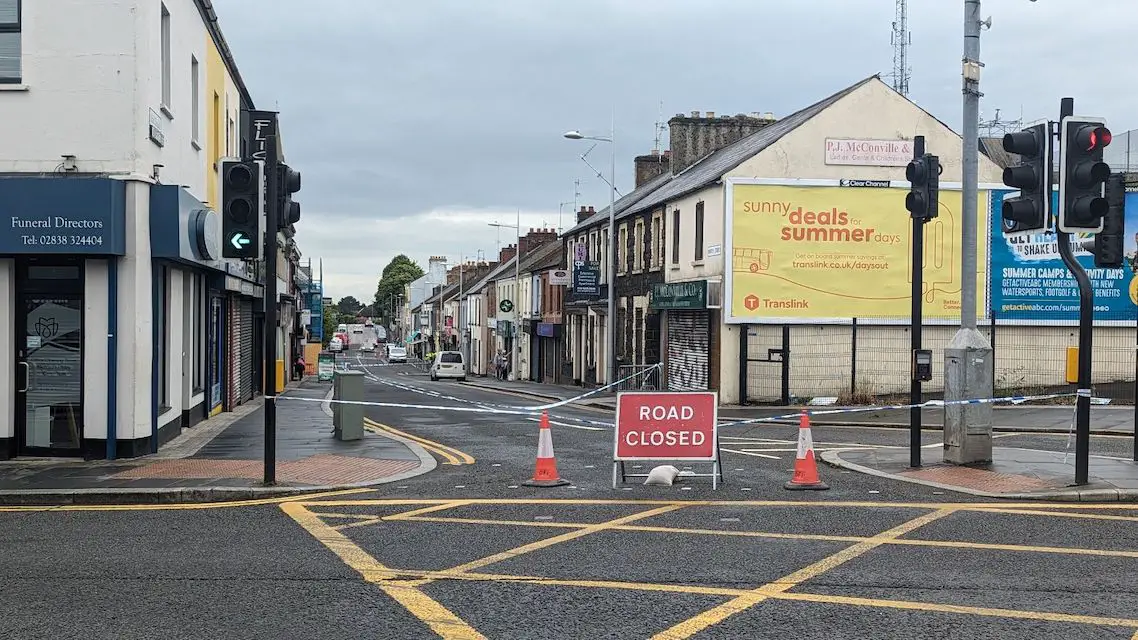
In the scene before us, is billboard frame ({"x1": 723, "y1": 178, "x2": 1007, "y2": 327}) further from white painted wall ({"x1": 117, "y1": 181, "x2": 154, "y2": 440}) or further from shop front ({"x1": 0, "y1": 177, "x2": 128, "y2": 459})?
shop front ({"x1": 0, "y1": 177, "x2": 128, "y2": 459})

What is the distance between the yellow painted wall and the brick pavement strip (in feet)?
25.5

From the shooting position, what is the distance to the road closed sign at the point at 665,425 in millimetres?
12188

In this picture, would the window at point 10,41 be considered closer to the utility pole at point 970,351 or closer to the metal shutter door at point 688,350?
the utility pole at point 970,351

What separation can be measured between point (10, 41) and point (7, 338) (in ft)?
12.1

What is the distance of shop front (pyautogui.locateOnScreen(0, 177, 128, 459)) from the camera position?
12.8 meters

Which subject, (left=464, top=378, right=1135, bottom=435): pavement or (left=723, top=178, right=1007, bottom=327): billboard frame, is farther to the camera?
(left=723, top=178, right=1007, bottom=327): billboard frame

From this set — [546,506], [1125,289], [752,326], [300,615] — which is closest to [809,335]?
[752,326]

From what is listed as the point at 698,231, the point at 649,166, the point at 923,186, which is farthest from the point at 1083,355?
the point at 649,166

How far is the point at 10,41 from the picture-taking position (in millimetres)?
13375

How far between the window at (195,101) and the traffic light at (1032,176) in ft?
41.3

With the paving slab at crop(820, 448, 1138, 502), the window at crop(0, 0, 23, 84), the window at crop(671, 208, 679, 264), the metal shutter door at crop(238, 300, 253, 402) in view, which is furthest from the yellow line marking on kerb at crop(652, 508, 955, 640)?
the window at crop(671, 208, 679, 264)

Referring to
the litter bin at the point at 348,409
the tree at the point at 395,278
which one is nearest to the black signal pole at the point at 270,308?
the litter bin at the point at 348,409

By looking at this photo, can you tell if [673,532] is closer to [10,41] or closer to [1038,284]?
[10,41]

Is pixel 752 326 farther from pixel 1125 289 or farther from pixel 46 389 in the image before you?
pixel 46 389
